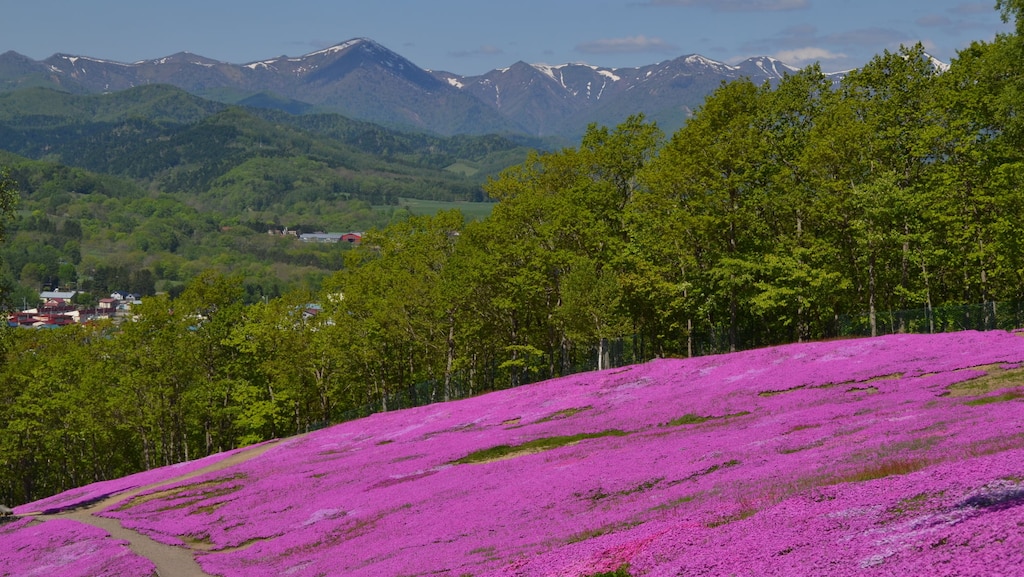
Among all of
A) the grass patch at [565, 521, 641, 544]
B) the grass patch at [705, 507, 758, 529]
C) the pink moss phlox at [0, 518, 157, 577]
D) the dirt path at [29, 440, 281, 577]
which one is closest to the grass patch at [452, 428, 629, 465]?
the dirt path at [29, 440, 281, 577]

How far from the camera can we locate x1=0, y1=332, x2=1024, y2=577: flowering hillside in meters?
16.5

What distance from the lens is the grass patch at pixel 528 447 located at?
134ft

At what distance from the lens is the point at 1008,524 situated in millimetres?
13992

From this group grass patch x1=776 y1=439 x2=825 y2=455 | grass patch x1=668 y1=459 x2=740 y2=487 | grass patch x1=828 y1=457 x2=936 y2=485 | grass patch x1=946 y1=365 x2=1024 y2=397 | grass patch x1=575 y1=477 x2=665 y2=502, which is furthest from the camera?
grass patch x1=946 y1=365 x2=1024 y2=397

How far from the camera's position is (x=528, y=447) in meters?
41.9

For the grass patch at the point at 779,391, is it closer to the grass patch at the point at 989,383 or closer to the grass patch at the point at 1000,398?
the grass patch at the point at 989,383

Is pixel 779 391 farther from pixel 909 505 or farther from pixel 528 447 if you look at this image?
pixel 909 505

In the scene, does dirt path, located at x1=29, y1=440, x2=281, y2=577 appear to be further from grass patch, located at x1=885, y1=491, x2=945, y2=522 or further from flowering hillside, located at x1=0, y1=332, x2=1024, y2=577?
grass patch, located at x1=885, y1=491, x2=945, y2=522

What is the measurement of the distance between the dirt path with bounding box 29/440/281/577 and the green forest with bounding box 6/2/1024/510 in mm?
12158

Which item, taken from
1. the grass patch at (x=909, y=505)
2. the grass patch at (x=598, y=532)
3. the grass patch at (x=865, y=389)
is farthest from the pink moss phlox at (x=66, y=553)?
the grass patch at (x=865, y=389)

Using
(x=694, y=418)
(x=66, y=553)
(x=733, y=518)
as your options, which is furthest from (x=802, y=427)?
(x=66, y=553)

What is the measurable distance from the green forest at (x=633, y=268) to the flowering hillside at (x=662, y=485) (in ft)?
54.6

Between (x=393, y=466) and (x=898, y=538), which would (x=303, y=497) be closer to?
(x=393, y=466)

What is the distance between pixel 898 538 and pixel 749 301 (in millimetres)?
54504
